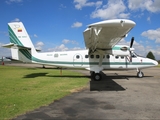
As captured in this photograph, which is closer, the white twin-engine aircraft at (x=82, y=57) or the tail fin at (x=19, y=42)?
the white twin-engine aircraft at (x=82, y=57)

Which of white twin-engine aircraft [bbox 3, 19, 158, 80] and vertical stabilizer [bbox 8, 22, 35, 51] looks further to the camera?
vertical stabilizer [bbox 8, 22, 35, 51]

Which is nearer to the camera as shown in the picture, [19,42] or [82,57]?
[82,57]

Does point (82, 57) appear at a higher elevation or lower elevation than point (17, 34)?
lower

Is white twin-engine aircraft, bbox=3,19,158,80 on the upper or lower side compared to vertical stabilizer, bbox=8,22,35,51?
lower

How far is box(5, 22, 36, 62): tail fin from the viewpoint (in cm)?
1639

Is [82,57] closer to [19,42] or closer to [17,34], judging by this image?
[19,42]

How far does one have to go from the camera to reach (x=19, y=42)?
54.3 feet

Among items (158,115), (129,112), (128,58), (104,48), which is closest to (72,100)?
(129,112)

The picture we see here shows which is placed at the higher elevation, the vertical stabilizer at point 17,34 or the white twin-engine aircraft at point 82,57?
the vertical stabilizer at point 17,34

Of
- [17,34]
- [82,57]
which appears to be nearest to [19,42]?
[17,34]

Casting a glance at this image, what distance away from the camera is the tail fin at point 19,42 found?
645 inches

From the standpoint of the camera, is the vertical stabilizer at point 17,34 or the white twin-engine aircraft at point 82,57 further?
the vertical stabilizer at point 17,34

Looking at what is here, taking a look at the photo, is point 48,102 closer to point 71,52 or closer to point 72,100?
point 72,100

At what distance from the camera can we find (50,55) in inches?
642
